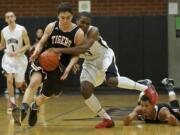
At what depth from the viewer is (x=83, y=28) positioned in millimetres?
7121

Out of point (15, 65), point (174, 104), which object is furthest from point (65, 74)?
point (15, 65)

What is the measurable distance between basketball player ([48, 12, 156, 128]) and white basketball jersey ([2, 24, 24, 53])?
7.57 feet

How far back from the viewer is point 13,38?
9.59 meters

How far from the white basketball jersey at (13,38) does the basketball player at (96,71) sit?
2.31 metres

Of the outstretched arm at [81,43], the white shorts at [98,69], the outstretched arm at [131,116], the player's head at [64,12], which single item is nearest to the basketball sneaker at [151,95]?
the outstretched arm at [131,116]

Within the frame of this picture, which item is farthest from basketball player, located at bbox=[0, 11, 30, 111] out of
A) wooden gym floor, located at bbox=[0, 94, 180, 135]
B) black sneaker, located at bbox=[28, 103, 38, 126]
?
black sneaker, located at bbox=[28, 103, 38, 126]

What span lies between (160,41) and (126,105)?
13.8 feet

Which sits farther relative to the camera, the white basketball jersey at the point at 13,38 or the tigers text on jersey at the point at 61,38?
the white basketball jersey at the point at 13,38

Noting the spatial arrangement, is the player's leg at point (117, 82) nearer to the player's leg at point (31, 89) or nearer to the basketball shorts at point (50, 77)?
the basketball shorts at point (50, 77)

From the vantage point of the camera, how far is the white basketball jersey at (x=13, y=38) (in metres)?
9.60

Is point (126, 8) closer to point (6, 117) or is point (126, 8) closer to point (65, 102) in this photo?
point (65, 102)

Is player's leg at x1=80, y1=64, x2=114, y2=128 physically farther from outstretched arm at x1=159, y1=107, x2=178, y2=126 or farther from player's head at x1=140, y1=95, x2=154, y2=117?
outstretched arm at x1=159, y1=107, x2=178, y2=126

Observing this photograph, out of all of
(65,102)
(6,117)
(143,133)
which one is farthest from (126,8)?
(143,133)

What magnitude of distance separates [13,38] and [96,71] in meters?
2.58
